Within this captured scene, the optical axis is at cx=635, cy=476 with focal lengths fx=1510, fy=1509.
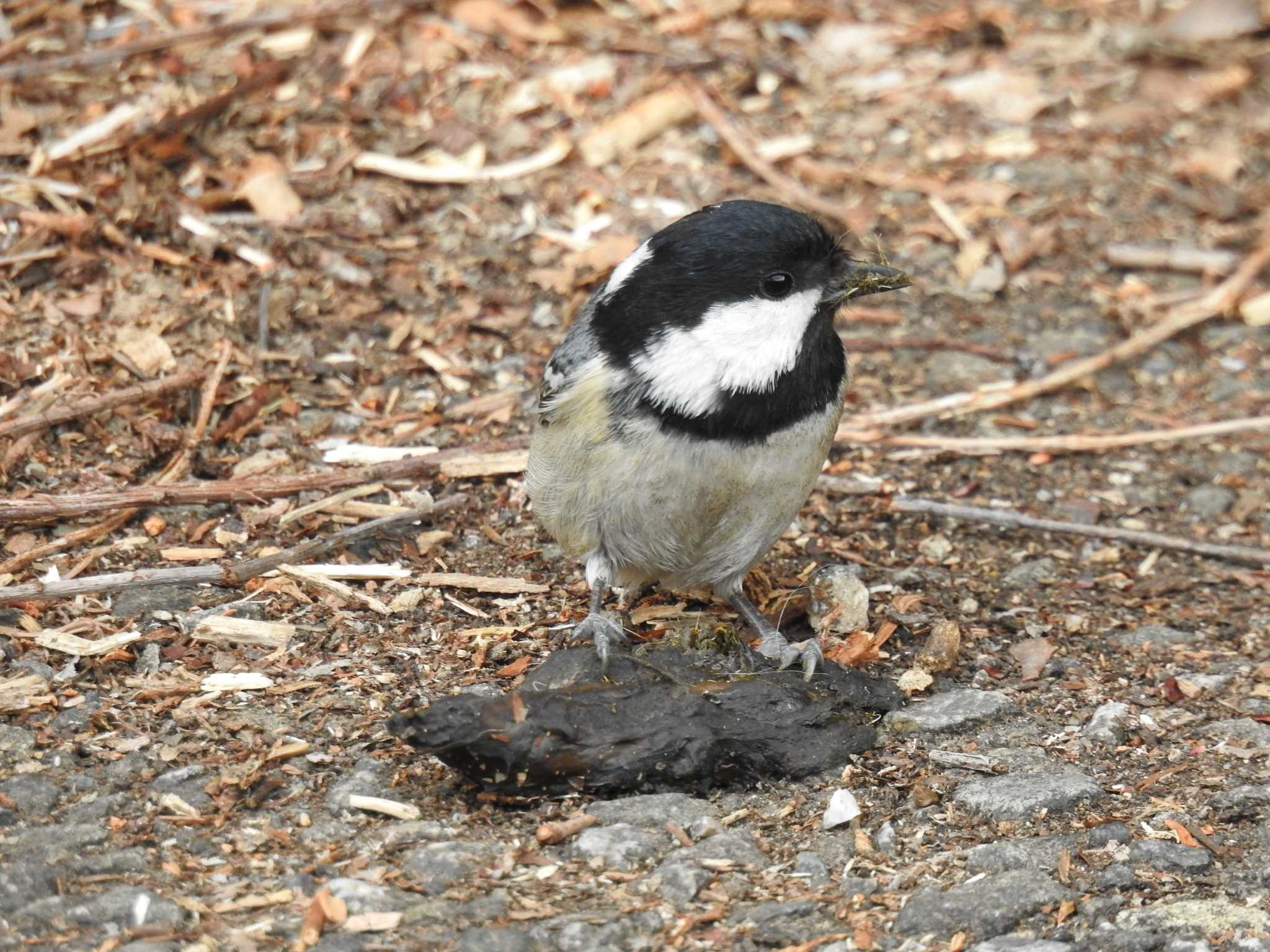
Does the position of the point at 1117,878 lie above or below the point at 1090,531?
above

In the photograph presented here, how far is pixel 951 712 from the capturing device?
4.61 m

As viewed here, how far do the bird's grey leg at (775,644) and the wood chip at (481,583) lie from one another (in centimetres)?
66

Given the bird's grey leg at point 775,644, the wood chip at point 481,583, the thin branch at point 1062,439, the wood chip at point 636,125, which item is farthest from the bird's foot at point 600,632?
the wood chip at point 636,125

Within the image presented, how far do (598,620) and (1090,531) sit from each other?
2.10 metres

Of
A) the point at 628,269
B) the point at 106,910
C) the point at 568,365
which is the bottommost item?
the point at 106,910

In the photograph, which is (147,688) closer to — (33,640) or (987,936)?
(33,640)

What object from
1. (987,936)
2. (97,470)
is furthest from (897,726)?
(97,470)

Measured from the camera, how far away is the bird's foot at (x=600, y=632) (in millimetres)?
4555

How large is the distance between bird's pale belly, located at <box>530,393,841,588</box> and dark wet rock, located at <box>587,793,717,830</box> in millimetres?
858

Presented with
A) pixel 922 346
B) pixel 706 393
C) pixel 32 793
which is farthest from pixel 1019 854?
pixel 922 346

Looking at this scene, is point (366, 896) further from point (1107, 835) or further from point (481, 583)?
point (1107, 835)

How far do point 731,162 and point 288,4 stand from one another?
2.41 m

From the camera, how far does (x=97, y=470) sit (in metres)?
5.39

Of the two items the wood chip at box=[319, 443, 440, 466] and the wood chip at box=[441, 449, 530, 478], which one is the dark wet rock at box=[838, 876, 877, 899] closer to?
the wood chip at box=[441, 449, 530, 478]
